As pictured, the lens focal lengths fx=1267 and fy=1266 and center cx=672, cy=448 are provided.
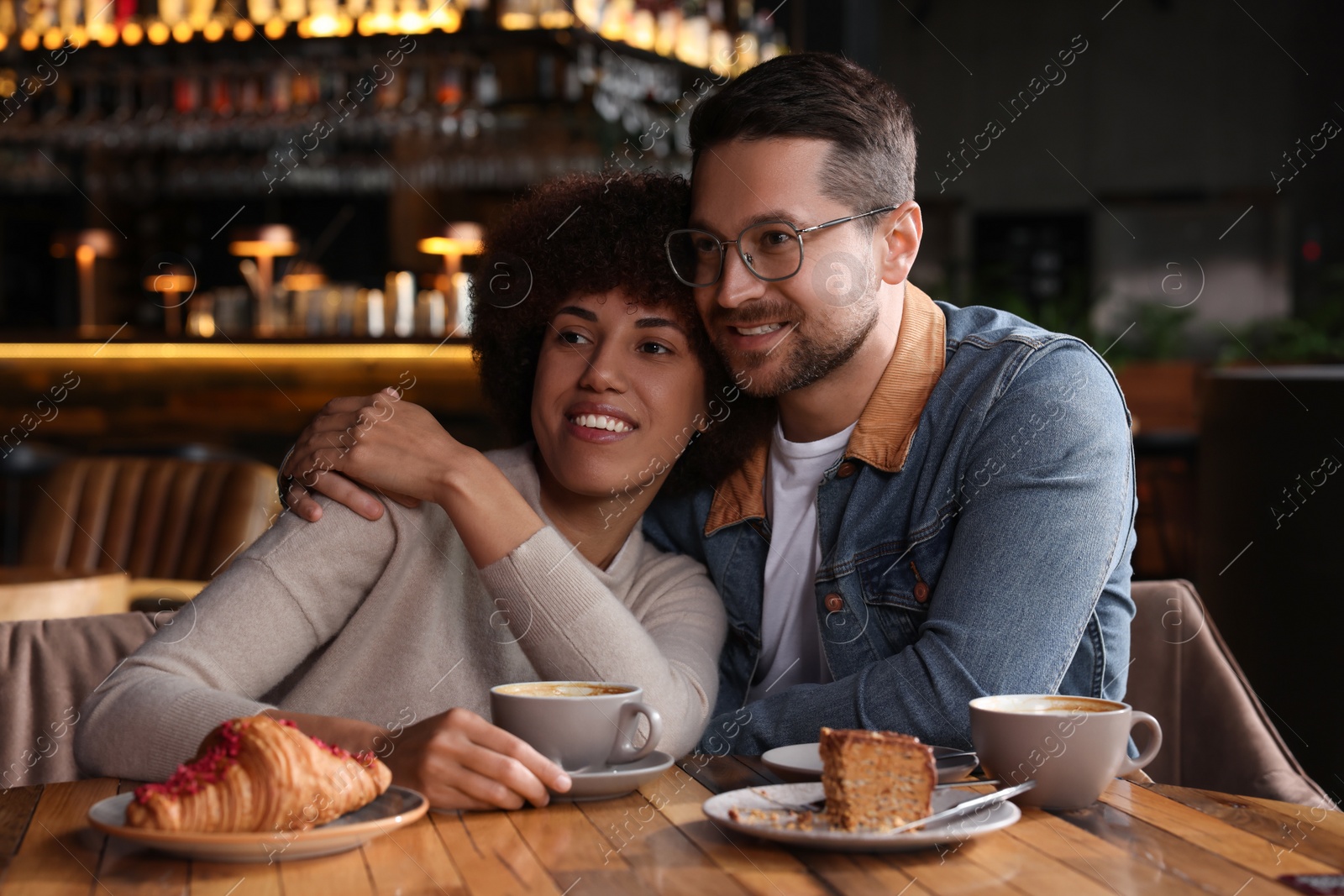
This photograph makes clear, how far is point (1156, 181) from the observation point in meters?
9.24

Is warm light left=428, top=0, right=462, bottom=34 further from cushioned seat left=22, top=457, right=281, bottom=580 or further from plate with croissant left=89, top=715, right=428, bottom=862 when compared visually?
plate with croissant left=89, top=715, right=428, bottom=862

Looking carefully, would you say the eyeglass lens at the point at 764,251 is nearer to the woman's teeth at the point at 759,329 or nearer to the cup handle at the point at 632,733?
the woman's teeth at the point at 759,329

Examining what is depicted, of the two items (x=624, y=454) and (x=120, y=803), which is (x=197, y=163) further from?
(x=120, y=803)

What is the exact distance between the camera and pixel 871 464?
1.49 metres

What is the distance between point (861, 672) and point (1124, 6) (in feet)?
30.0

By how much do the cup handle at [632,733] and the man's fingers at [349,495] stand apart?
454 mm

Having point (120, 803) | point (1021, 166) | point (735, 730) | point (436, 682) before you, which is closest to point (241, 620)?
point (436, 682)

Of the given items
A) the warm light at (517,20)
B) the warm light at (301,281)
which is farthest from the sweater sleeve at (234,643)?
the warm light at (301,281)

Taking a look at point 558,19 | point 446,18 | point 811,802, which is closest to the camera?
point 811,802

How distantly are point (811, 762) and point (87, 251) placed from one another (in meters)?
6.82

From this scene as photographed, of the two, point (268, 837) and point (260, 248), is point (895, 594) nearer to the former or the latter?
point (268, 837)

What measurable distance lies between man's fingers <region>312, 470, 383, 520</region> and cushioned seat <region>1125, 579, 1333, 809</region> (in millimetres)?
966

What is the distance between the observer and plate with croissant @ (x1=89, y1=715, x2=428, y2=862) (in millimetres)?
829

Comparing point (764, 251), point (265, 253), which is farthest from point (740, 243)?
point (265, 253)
